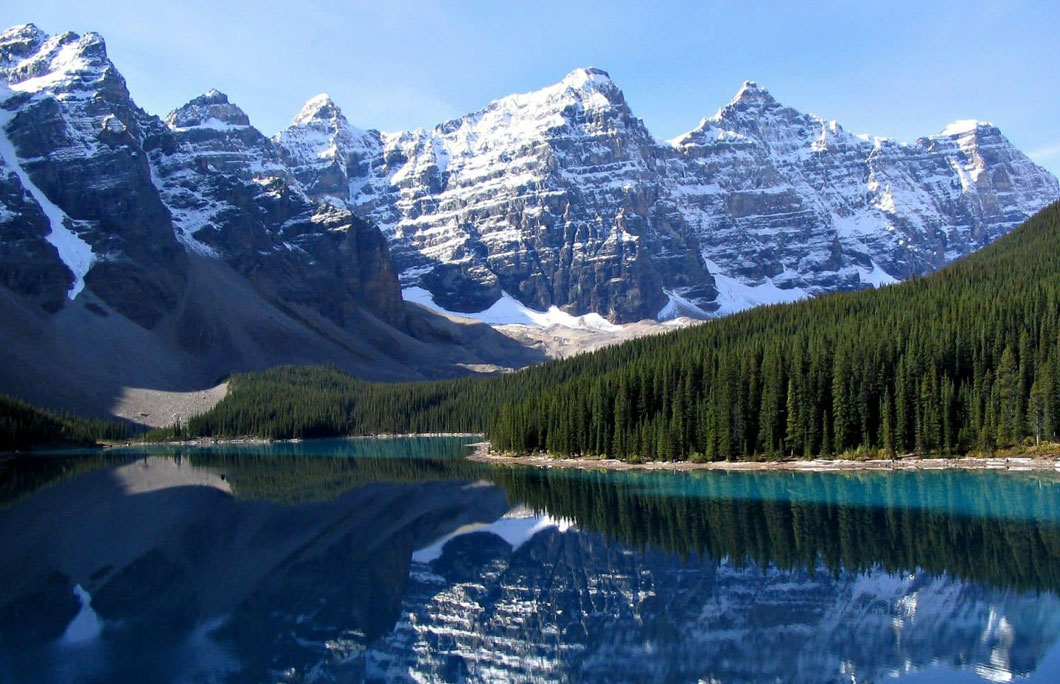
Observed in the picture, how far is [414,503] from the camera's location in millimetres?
58125

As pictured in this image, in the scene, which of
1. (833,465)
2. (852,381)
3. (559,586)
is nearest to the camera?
(559,586)

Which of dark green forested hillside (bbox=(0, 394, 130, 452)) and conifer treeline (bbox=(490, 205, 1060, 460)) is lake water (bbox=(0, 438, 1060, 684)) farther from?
dark green forested hillside (bbox=(0, 394, 130, 452))

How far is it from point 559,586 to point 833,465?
3994 centimetres

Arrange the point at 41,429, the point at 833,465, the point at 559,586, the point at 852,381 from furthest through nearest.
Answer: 1. the point at 41,429
2. the point at 852,381
3. the point at 833,465
4. the point at 559,586

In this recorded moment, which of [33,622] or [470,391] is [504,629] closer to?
[33,622]

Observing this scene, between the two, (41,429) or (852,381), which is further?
(41,429)

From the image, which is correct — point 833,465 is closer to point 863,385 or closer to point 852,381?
point 863,385

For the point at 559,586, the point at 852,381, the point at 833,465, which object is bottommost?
the point at 559,586

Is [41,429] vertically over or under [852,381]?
under

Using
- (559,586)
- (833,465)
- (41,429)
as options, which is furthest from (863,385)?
(41,429)

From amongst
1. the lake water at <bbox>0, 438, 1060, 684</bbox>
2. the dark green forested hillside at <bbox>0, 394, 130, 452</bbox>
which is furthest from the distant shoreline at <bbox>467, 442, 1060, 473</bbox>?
the dark green forested hillside at <bbox>0, 394, 130, 452</bbox>

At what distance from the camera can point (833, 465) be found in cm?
6700

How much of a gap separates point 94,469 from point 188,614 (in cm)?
6978

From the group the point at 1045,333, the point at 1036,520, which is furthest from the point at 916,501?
the point at 1045,333
